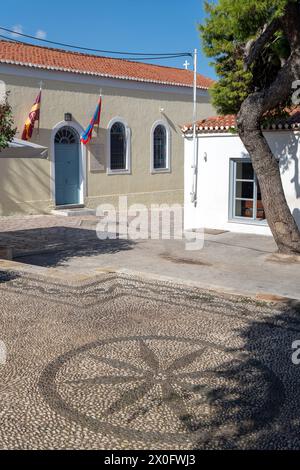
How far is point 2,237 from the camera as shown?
14.2 meters

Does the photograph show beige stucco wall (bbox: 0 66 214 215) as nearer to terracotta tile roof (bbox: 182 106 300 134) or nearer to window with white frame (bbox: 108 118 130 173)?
window with white frame (bbox: 108 118 130 173)

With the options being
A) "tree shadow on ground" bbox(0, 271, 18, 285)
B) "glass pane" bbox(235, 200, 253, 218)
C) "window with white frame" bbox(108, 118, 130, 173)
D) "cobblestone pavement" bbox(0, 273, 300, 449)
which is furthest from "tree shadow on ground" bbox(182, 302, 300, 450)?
"window with white frame" bbox(108, 118, 130, 173)

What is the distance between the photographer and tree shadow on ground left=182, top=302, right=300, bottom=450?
13.3ft

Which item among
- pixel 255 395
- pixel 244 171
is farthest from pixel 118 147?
pixel 255 395

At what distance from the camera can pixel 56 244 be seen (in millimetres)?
13172

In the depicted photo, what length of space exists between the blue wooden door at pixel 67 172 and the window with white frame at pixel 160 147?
4.16 m

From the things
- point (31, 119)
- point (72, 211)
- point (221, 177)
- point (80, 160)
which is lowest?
point (72, 211)

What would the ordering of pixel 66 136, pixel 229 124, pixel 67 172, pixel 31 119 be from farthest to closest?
1. pixel 67 172
2. pixel 66 136
3. pixel 31 119
4. pixel 229 124

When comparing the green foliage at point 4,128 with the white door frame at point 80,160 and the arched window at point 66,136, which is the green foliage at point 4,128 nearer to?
the white door frame at point 80,160

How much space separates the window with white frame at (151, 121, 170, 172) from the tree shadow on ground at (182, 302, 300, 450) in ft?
56.6

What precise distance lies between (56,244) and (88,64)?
1046 cm

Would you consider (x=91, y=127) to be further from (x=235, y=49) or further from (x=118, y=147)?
(x=235, y=49)

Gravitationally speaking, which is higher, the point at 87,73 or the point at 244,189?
the point at 87,73
